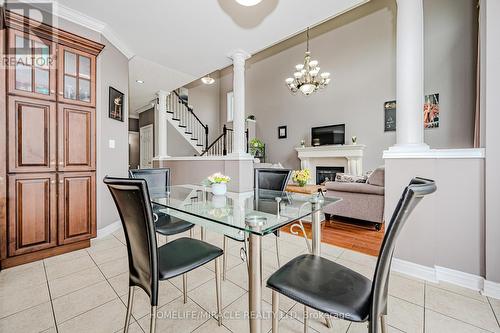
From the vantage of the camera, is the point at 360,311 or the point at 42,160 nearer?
the point at 360,311

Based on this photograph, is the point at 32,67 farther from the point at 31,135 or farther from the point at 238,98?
the point at 238,98

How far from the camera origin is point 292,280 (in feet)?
3.19

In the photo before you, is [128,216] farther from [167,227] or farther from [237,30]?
[237,30]

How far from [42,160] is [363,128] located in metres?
6.19

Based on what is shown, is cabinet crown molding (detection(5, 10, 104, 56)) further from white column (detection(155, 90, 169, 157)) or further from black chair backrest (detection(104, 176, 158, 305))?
white column (detection(155, 90, 169, 157))

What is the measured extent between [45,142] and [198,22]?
2161 mm

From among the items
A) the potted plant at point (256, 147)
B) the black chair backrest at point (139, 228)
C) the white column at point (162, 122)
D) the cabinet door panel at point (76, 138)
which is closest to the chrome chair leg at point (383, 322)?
the black chair backrest at point (139, 228)

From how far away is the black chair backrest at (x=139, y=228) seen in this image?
2.96 feet

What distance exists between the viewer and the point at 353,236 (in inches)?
112

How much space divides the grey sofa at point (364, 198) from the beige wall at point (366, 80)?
103 inches

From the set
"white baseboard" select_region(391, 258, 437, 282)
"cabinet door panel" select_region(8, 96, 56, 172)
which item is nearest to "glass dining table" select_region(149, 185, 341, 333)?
"white baseboard" select_region(391, 258, 437, 282)

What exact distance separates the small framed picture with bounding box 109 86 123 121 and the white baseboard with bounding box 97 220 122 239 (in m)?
1.49

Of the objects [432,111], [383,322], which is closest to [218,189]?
[383,322]

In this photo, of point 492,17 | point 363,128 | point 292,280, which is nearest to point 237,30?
point 492,17
